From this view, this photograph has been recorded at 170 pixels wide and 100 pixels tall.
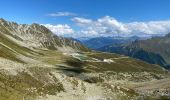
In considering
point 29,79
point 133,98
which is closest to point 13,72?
point 29,79

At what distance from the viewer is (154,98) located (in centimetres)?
10869

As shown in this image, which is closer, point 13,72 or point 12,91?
point 12,91

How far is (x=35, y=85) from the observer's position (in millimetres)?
79125

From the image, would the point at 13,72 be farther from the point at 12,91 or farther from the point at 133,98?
the point at 133,98

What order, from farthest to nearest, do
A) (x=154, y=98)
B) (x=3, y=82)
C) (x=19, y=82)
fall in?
1. (x=154, y=98)
2. (x=19, y=82)
3. (x=3, y=82)

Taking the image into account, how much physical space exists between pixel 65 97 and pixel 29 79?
9.74 metres

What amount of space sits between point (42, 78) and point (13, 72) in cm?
966

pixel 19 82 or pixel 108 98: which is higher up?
pixel 19 82

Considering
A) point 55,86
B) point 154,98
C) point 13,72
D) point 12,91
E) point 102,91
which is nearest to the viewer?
point 12,91

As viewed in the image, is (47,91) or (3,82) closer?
(3,82)

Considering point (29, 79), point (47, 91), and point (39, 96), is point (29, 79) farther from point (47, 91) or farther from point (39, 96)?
point (39, 96)

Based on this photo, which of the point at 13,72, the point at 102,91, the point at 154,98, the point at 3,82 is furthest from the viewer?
the point at 154,98

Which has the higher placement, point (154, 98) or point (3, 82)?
point (3, 82)

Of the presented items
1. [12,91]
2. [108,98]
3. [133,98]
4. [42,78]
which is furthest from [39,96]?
[133,98]
